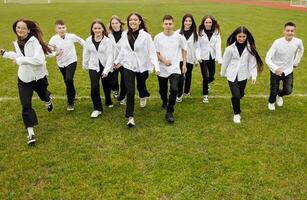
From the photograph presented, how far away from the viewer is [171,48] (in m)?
7.88

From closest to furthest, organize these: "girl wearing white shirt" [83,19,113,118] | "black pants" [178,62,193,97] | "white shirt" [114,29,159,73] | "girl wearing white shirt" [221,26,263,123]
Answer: "white shirt" [114,29,159,73]
"girl wearing white shirt" [221,26,263,123]
"girl wearing white shirt" [83,19,113,118]
"black pants" [178,62,193,97]

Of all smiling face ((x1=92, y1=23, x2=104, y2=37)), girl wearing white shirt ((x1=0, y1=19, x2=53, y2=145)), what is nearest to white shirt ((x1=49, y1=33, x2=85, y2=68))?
smiling face ((x1=92, y1=23, x2=104, y2=37))

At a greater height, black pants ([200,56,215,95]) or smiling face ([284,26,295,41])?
smiling face ([284,26,295,41])

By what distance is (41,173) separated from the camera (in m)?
5.80

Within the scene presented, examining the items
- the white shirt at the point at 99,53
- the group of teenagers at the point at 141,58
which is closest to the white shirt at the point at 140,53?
the group of teenagers at the point at 141,58

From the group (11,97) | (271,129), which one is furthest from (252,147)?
(11,97)

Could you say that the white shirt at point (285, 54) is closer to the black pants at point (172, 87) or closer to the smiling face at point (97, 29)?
the black pants at point (172, 87)

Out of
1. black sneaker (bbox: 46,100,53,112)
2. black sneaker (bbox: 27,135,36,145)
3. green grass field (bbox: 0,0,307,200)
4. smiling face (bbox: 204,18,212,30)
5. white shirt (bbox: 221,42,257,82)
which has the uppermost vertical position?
smiling face (bbox: 204,18,212,30)

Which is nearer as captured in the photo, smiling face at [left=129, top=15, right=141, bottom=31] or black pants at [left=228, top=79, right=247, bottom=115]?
smiling face at [left=129, top=15, right=141, bottom=31]

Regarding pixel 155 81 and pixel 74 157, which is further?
pixel 155 81

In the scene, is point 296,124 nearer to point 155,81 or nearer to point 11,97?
point 155,81

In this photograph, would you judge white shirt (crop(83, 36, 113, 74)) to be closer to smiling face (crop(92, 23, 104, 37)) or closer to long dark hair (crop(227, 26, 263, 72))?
smiling face (crop(92, 23, 104, 37))

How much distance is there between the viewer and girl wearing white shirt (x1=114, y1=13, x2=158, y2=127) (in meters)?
7.50

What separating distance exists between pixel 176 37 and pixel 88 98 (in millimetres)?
2805
